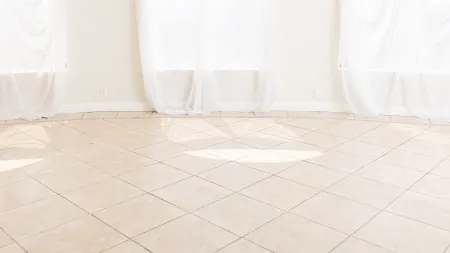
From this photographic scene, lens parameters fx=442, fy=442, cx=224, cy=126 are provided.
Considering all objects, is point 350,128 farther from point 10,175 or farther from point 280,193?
point 10,175

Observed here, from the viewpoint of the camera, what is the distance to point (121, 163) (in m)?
3.25

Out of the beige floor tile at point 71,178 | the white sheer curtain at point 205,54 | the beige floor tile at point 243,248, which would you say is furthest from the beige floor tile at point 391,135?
the beige floor tile at point 71,178

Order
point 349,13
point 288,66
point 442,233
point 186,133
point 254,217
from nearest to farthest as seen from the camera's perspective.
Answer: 1. point 442,233
2. point 254,217
3. point 186,133
4. point 349,13
5. point 288,66

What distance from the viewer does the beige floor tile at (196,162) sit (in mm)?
3154

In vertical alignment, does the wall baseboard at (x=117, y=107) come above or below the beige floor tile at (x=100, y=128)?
above

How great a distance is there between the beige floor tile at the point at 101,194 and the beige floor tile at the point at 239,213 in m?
0.51

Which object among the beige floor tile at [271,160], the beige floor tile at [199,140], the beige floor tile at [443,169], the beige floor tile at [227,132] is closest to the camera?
the beige floor tile at [443,169]

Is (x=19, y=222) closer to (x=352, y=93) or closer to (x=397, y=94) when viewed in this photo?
(x=352, y=93)

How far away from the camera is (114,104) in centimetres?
463

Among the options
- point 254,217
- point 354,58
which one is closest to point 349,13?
point 354,58

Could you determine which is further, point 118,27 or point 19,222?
point 118,27

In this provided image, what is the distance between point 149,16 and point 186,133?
49.8 inches

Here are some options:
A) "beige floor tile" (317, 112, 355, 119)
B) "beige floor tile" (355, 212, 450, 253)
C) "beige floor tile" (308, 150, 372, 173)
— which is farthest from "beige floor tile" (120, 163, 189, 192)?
"beige floor tile" (317, 112, 355, 119)

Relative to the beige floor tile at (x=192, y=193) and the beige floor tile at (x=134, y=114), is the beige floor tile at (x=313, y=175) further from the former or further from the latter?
the beige floor tile at (x=134, y=114)
